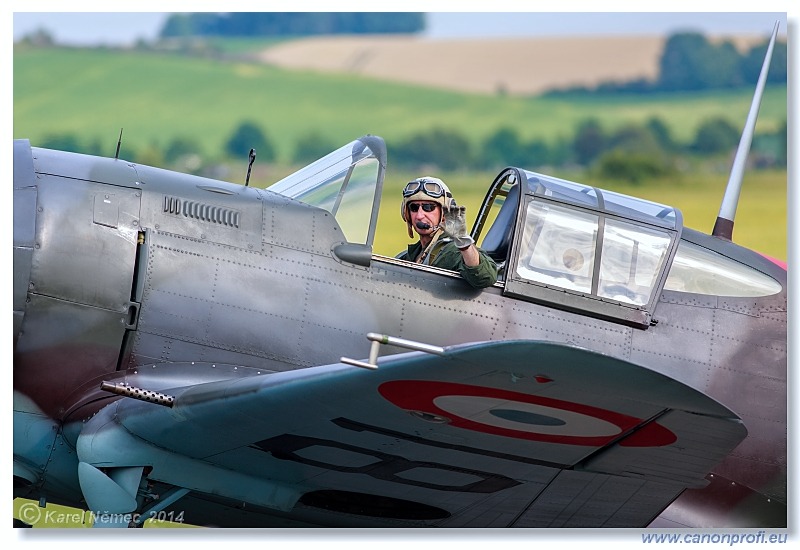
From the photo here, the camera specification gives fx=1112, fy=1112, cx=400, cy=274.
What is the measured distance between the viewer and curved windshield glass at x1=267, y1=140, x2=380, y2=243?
5.48 metres

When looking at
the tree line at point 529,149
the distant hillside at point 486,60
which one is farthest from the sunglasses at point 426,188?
the distant hillside at point 486,60

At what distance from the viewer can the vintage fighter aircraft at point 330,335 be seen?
16.2 ft

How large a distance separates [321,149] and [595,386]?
20628 mm

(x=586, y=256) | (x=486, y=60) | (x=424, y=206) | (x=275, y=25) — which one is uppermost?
(x=486, y=60)

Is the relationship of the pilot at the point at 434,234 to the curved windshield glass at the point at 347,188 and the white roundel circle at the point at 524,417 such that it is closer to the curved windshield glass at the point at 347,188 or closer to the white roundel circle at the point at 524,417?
the curved windshield glass at the point at 347,188

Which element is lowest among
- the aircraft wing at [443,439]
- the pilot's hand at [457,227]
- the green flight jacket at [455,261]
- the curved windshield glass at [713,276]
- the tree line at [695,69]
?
the aircraft wing at [443,439]

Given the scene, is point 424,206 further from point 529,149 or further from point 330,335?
point 529,149

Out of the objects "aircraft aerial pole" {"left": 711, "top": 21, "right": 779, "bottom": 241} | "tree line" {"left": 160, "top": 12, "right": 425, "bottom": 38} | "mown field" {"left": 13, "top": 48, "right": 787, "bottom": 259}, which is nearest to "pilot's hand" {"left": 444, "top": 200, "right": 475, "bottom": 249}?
"aircraft aerial pole" {"left": 711, "top": 21, "right": 779, "bottom": 241}

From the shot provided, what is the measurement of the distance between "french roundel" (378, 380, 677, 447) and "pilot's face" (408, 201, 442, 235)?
132 centimetres

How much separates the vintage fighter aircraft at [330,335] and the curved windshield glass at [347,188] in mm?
11

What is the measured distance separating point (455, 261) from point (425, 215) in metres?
0.33

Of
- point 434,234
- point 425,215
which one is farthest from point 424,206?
point 434,234

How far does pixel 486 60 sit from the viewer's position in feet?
86.9

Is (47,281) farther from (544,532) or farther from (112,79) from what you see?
(112,79)
